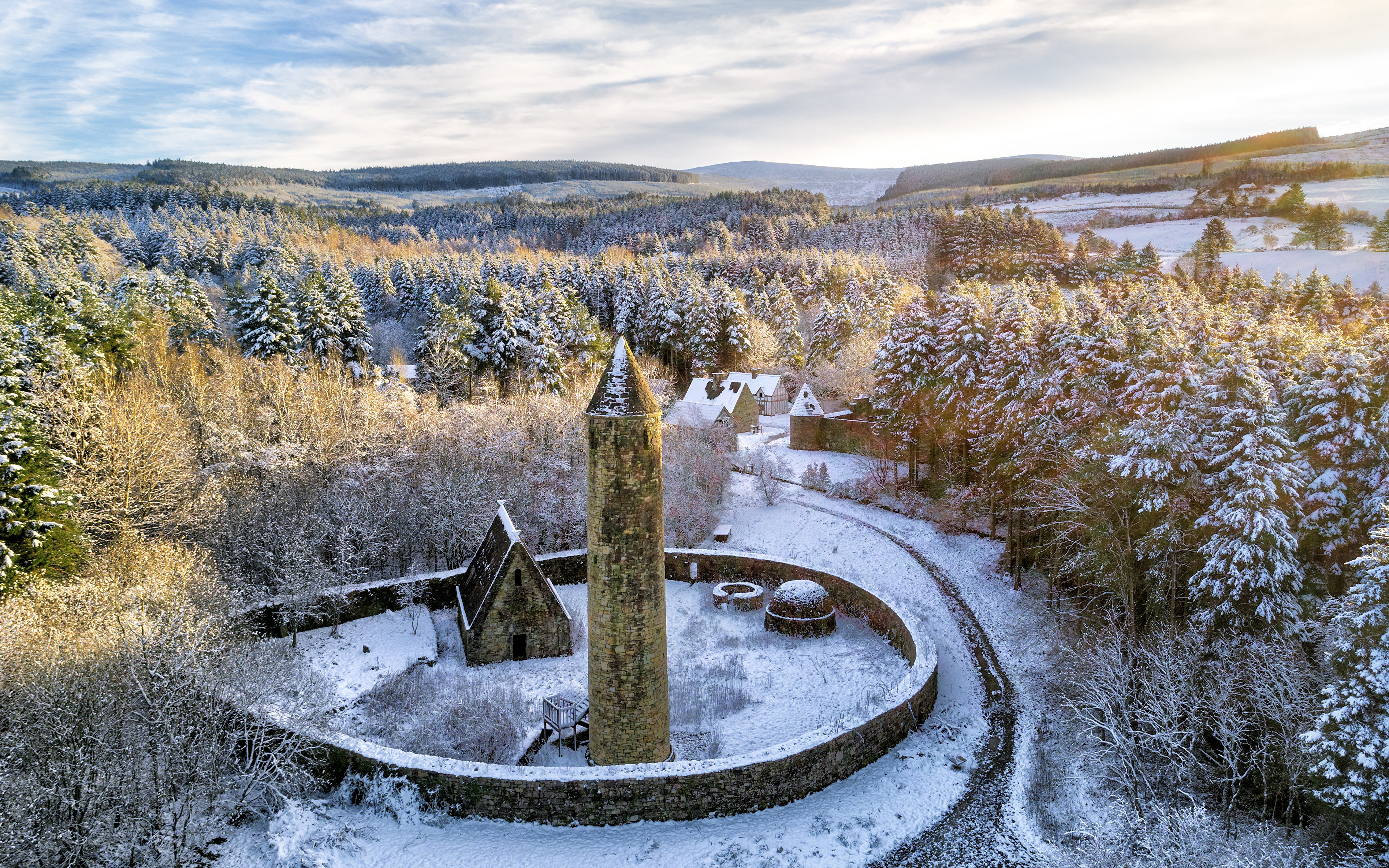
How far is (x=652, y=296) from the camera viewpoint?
6756 centimetres

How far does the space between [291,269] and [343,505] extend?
4923 centimetres

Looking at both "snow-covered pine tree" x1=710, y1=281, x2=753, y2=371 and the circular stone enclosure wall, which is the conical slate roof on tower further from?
"snow-covered pine tree" x1=710, y1=281, x2=753, y2=371

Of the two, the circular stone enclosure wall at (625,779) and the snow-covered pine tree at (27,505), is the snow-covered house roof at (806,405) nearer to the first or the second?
the circular stone enclosure wall at (625,779)

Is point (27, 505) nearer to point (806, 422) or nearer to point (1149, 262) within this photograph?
point (806, 422)

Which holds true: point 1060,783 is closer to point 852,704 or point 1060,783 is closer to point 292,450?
point 852,704

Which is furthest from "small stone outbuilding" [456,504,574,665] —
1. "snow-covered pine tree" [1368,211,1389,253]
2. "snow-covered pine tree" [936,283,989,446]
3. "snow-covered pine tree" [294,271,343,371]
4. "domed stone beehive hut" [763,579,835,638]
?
"snow-covered pine tree" [1368,211,1389,253]

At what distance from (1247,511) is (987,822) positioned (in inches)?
362

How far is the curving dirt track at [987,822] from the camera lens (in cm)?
1365

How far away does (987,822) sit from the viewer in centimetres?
1470

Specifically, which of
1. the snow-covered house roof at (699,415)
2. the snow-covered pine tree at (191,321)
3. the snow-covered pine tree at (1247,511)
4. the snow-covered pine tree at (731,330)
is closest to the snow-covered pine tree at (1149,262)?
the snow-covered pine tree at (731,330)

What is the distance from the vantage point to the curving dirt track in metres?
13.6

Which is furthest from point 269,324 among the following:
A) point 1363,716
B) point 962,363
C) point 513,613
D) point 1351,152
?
point 1351,152

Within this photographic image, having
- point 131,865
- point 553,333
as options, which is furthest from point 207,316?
point 131,865

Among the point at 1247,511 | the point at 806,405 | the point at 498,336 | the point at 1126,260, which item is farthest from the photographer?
the point at 1126,260
